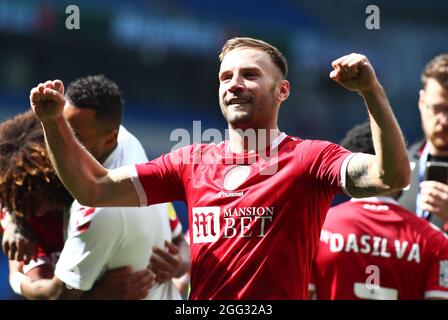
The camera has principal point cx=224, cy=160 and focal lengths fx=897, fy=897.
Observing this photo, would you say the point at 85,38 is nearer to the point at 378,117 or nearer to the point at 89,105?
the point at 89,105

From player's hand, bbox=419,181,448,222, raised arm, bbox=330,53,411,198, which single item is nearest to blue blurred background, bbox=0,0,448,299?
player's hand, bbox=419,181,448,222

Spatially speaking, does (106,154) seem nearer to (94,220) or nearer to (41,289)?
(94,220)

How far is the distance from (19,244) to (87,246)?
0.47 m

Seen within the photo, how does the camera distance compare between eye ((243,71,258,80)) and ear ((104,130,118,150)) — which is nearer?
eye ((243,71,258,80))

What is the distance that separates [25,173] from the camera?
15.3ft

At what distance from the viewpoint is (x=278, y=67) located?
3877mm

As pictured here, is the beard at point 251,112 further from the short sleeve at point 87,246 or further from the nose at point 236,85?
the short sleeve at point 87,246

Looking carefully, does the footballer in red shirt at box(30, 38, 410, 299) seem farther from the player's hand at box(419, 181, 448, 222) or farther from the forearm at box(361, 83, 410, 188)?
the player's hand at box(419, 181, 448, 222)

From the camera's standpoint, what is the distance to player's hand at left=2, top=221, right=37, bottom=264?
4719mm

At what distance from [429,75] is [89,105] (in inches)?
88.4

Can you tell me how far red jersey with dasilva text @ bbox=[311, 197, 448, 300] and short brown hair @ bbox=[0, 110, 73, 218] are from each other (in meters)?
1.47

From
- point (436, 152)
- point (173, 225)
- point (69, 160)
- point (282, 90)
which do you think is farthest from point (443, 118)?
point (69, 160)

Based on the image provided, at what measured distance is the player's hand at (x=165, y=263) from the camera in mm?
4801

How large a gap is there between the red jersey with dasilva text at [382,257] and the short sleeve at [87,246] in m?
1.22
